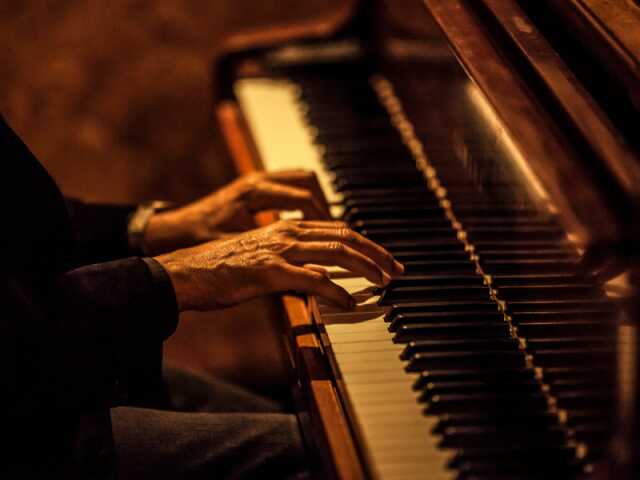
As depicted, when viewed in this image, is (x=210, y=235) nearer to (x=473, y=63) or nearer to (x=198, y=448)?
(x=198, y=448)

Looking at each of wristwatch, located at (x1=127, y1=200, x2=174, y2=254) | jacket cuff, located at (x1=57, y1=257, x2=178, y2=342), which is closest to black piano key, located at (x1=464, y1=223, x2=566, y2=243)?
jacket cuff, located at (x1=57, y1=257, x2=178, y2=342)

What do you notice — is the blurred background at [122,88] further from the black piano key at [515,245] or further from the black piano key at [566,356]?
the black piano key at [566,356]

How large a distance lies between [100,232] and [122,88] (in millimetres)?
1808

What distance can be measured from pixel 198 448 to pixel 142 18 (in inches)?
95.0

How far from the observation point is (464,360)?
48.4 inches

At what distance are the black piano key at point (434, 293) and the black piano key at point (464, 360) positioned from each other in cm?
14

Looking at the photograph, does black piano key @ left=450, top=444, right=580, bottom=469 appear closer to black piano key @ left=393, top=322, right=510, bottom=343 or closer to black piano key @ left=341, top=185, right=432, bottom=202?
black piano key @ left=393, top=322, right=510, bottom=343

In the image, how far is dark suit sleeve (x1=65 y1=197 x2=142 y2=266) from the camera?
1.72 m

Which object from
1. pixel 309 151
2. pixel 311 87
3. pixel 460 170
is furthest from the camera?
pixel 311 87

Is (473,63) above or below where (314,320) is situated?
above

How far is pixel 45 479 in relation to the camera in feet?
4.07

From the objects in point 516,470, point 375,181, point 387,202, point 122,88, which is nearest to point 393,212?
point 387,202

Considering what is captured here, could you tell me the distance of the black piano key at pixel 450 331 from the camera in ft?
4.21

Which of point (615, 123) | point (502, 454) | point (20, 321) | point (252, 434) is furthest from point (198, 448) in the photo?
point (615, 123)
